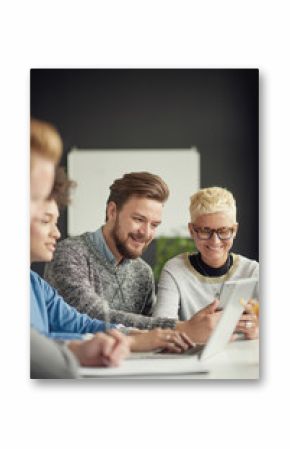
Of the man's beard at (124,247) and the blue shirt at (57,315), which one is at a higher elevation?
the man's beard at (124,247)

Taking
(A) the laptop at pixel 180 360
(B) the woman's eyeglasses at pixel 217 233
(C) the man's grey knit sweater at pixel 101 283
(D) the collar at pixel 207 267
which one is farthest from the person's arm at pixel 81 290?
(B) the woman's eyeglasses at pixel 217 233

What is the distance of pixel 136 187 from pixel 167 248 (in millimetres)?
255

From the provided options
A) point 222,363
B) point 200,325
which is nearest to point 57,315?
point 200,325

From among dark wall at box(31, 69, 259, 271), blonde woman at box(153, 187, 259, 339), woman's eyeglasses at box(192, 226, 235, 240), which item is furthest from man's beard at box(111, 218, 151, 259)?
dark wall at box(31, 69, 259, 271)

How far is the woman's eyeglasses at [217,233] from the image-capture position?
296 centimetres

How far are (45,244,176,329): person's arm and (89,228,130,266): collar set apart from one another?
70 mm

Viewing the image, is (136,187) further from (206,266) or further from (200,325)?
(200,325)

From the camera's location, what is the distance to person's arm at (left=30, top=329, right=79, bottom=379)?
2857mm

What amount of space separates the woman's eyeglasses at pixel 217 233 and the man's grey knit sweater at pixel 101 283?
0.77 feet

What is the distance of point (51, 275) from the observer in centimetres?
293

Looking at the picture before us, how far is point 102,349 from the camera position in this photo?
2865mm

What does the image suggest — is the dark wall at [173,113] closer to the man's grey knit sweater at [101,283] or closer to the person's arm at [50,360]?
the man's grey knit sweater at [101,283]
